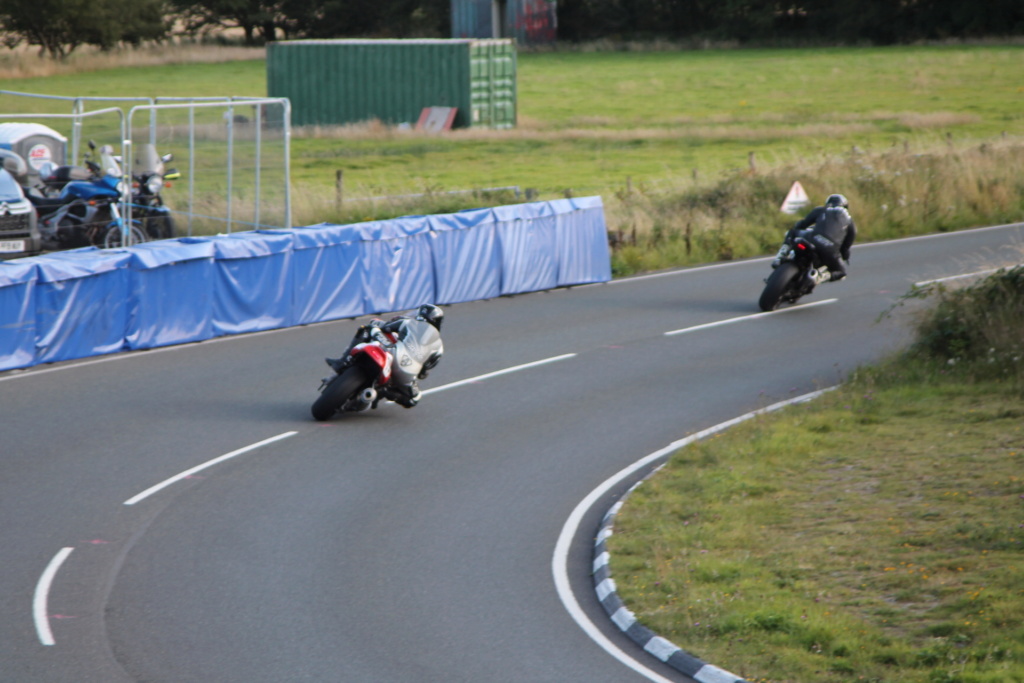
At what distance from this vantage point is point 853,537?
32.0 ft

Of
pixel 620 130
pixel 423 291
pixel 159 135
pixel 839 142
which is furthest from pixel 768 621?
pixel 620 130

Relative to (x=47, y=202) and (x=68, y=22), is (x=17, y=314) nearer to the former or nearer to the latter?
(x=47, y=202)

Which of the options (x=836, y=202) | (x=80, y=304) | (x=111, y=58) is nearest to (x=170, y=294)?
(x=80, y=304)

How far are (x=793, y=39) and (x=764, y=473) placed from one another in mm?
76669

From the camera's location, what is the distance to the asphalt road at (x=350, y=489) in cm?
803

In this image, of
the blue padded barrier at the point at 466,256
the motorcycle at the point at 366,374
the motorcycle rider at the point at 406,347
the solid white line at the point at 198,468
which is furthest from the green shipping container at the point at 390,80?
the solid white line at the point at 198,468

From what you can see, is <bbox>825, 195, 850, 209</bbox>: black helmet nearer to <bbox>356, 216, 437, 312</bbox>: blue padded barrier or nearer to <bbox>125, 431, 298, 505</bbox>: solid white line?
<bbox>356, 216, 437, 312</bbox>: blue padded barrier

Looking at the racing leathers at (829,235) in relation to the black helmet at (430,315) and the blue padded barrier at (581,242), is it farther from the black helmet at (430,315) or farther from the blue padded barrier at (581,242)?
the black helmet at (430,315)

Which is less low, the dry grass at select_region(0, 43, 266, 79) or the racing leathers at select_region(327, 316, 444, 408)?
the dry grass at select_region(0, 43, 266, 79)

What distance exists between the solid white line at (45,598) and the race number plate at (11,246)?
11087 mm

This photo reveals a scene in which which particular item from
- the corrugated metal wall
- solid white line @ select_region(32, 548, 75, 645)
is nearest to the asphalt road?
solid white line @ select_region(32, 548, 75, 645)

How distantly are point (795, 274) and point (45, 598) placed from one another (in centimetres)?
1369

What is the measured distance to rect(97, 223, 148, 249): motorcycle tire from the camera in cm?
2033

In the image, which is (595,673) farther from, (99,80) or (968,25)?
(968,25)
